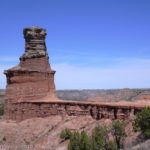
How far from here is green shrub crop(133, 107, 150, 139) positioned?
27203mm

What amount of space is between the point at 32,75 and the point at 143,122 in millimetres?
19322

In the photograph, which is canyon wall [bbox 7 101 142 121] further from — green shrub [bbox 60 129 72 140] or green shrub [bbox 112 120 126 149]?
green shrub [bbox 60 129 72 140]

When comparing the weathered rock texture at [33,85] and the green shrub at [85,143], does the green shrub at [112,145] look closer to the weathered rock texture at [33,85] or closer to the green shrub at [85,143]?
the green shrub at [85,143]

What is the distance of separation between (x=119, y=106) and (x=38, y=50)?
1631 centimetres

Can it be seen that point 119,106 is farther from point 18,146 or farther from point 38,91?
point 38,91

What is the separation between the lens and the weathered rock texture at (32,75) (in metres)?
43.8

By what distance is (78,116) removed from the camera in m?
36.4

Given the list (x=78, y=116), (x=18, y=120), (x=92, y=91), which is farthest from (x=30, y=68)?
(x=92, y=91)

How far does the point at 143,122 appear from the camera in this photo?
27344mm

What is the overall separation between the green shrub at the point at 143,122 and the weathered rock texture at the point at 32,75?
1776 centimetres

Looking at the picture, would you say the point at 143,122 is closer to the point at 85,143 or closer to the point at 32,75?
the point at 85,143

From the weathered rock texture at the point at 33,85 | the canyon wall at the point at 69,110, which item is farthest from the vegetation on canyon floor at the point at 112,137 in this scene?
the weathered rock texture at the point at 33,85

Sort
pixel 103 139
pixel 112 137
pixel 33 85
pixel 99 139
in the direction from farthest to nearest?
1. pixel 33 85
2. pixel 112 137
3. pixel 103 139
4. pixel 99 139

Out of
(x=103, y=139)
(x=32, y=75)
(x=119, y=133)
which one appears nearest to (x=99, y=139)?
(x=103, y=139)
